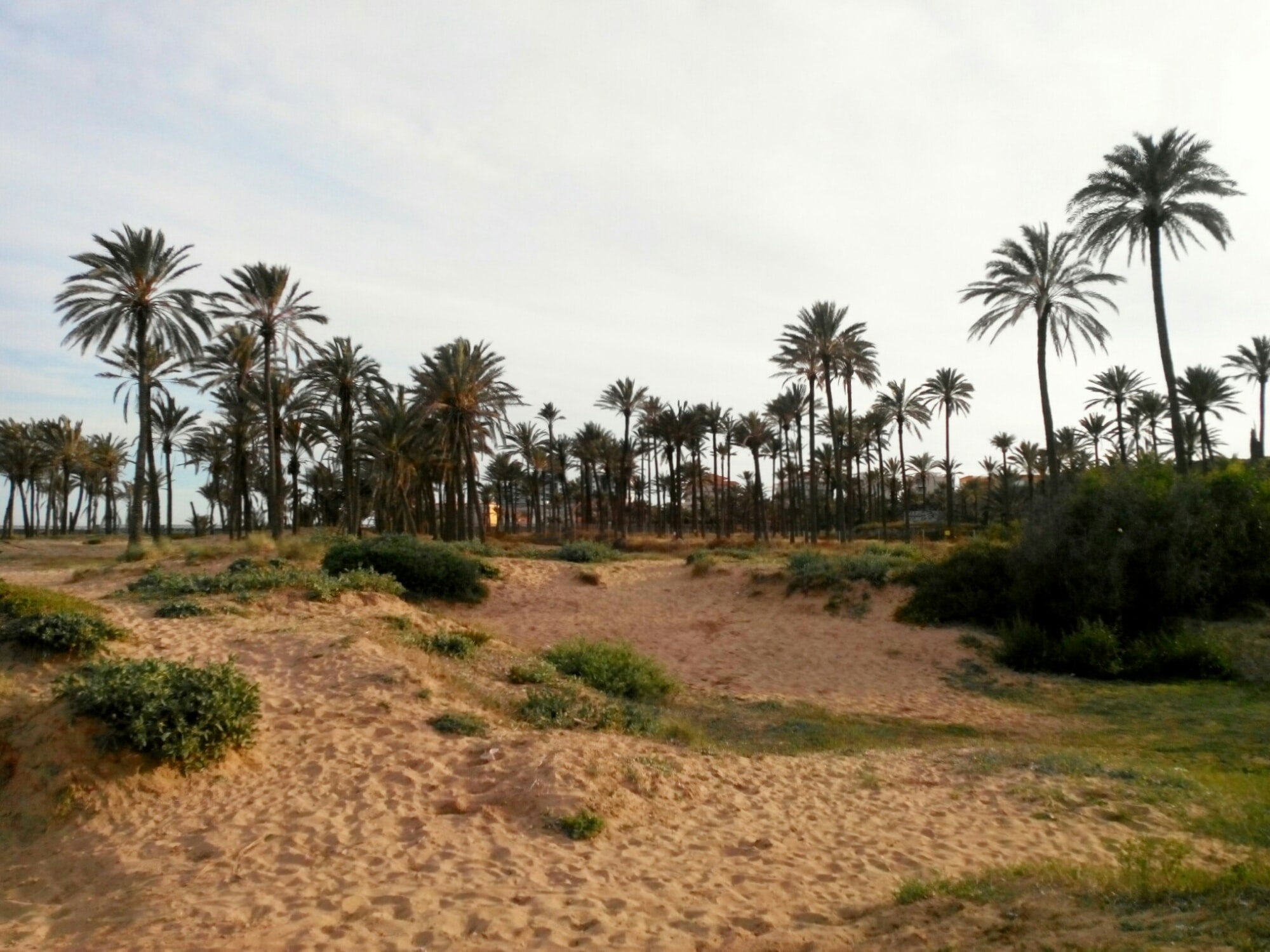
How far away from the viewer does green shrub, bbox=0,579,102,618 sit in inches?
445

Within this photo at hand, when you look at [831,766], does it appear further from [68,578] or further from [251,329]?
[251,329]

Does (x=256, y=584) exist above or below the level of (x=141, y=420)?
below

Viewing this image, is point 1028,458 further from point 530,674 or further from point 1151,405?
point 530,674

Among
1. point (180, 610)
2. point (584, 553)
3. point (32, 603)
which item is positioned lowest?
point (180, 610)

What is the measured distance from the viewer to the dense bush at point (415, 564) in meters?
23.8

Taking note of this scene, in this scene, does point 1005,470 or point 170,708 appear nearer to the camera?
point 170,708

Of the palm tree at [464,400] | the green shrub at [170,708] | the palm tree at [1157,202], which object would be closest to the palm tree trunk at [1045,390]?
the palm tree at [1157,202]

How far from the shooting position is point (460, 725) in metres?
10.1

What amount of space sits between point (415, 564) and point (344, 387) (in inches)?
768

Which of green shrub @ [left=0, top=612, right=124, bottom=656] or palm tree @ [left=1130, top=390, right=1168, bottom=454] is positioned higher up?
palm tree @ [left=1130, top=390, right=1168, bottom=454]

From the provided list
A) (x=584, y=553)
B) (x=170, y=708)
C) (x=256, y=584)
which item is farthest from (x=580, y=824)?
(x=584, y=553)

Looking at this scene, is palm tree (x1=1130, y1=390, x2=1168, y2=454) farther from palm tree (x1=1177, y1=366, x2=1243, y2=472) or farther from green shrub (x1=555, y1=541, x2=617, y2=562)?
green shrub (x1=555, y1=541, x2=617, y2=562)

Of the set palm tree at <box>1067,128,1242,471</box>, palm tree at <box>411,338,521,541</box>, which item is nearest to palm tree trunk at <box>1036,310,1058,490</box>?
palm tree at <box>1067,128,1242,471</box>

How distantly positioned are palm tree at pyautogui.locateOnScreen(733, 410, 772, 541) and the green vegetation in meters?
46.4
